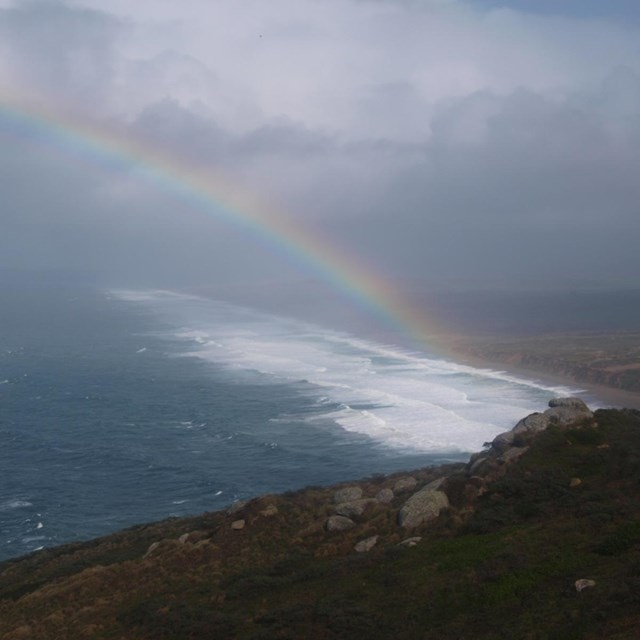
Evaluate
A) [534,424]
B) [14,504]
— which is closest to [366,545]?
[534,424]

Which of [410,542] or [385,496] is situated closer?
[410,542]

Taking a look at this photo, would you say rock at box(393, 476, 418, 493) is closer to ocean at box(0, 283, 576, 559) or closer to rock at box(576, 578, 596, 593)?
rock at box(576, 578, 596, 593)

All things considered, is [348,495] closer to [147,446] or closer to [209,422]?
[147,446]

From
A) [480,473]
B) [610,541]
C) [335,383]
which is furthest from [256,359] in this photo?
[610,541]

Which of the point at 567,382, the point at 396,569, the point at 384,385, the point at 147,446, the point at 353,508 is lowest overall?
the point at 147,446

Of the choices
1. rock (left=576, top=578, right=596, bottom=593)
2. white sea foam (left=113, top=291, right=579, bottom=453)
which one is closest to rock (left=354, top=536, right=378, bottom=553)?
rock (left=576, top=578, right=596, bottom=593)

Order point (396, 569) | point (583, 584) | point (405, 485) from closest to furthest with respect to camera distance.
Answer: point (583, 584) → point (396, 569) → point (405, 485)

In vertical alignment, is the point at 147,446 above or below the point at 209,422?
below
